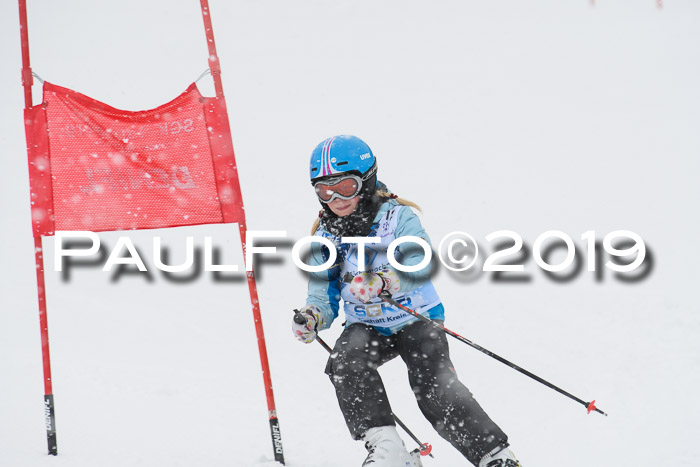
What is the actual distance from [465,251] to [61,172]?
7.16m

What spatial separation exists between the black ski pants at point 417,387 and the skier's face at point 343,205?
2.53 feet

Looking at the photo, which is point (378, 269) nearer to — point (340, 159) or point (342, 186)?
point (342, 186)

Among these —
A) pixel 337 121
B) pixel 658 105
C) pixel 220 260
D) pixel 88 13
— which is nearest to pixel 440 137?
pixel 337 121

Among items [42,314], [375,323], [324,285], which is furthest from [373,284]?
[42,314]

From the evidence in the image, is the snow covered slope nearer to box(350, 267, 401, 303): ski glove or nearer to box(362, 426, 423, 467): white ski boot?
box(362, 426, 423, 467): white ski boot

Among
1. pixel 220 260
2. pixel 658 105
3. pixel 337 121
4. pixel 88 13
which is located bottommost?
pixel 220 260

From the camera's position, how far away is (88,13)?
913 inches

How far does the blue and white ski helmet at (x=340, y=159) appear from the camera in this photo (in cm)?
394

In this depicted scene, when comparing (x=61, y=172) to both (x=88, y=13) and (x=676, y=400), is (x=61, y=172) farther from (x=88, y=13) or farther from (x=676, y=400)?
(x=88, y=13)

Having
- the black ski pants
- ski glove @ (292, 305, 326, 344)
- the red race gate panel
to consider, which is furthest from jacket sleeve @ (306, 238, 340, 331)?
the red race gate panel

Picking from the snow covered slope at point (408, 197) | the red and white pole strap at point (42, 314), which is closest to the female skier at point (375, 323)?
the snow covered slope at point (408, 197)

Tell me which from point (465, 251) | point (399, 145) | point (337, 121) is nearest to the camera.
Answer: point (465, 251)

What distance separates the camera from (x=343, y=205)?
13.2 ft

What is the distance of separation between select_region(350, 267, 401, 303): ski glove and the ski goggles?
607 millimetres
